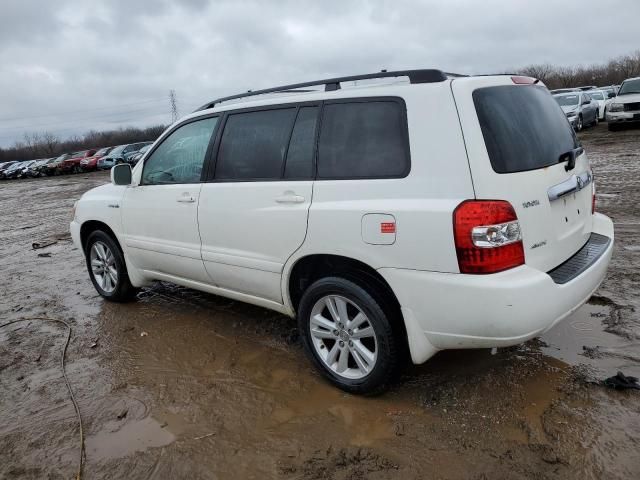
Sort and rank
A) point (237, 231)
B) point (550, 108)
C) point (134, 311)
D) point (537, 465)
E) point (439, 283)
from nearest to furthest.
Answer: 1. point (537, 465)
2. point (439, 283)
3. point (550, 108)
4. point (237, 231)
5. point (134, 311)

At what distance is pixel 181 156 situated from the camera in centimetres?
433

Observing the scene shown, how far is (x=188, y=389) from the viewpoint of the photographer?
3.56 m

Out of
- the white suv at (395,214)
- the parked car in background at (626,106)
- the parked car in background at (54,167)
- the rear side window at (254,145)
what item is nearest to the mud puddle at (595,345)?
the white suv at (395,214)

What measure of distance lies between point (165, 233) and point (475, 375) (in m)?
2.61

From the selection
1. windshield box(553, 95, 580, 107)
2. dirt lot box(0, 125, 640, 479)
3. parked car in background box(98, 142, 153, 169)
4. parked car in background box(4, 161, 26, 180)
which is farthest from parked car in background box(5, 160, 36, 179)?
dirt lot box(0, 125, 640, 479)

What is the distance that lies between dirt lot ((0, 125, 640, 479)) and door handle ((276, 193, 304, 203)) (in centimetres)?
120

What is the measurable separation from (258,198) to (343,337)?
1.06 metres

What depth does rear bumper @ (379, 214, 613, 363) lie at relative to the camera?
2.62 meters

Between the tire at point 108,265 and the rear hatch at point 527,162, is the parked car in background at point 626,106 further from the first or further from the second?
the tire at point 108,265

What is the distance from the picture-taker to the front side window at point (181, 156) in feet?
13.5

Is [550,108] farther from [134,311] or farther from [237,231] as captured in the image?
[134,311]

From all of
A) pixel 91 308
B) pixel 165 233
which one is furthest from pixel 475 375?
pixel 91 308

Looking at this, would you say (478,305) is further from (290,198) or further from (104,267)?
→ (104,267)

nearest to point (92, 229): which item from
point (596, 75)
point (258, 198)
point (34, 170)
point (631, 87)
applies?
point (258, 198)
